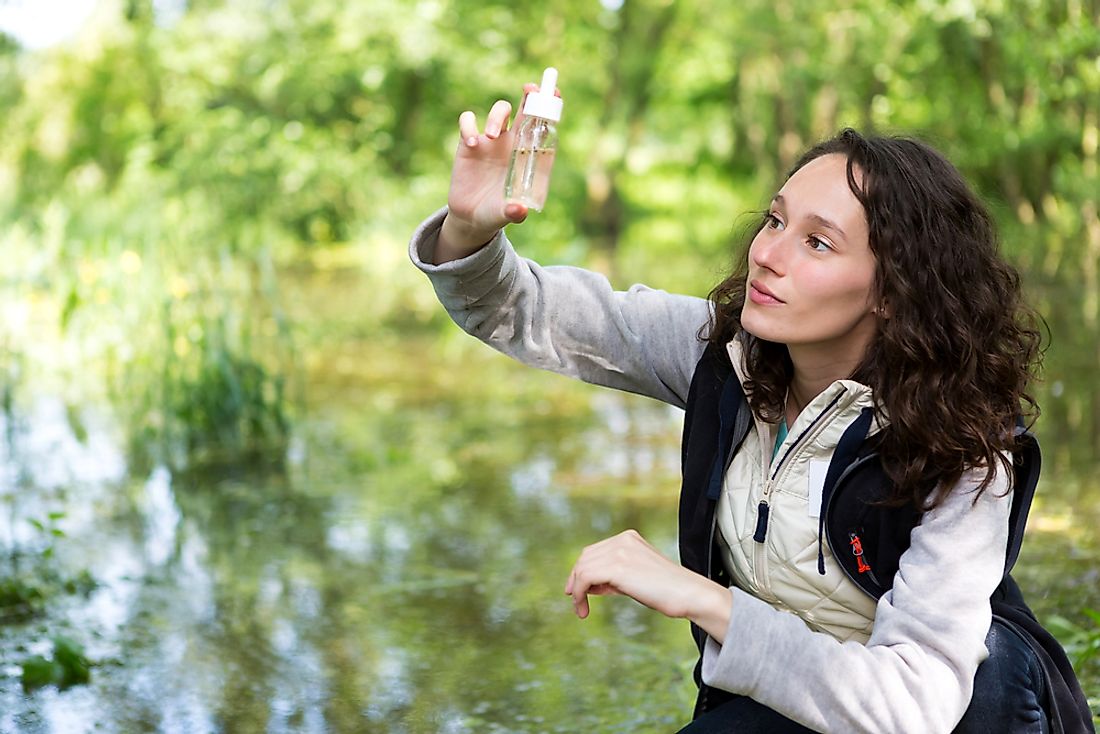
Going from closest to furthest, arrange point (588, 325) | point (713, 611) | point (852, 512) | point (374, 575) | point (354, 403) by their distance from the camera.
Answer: point (713, 611), point (852, 512), point (588, 325), point (374, 575), point (354, 403)

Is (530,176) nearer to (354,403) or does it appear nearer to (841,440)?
(841,440)

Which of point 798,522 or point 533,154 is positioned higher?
point 533,154

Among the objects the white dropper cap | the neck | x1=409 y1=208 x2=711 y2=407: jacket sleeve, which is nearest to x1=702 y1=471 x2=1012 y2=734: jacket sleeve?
the neck

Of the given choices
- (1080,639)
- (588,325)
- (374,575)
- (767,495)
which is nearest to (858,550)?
(767,495)

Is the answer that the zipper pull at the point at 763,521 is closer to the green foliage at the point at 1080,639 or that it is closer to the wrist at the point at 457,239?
the wrist at the point at 457,239

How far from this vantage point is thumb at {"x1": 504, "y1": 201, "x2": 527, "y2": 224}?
192 cm

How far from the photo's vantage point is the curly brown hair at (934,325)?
190 centimetres

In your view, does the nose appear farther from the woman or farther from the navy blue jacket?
the navy blue jacket

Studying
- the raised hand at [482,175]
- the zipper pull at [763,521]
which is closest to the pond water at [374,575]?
the zipper pull at [763,521]

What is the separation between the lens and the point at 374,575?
4.27m

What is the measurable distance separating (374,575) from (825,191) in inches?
102

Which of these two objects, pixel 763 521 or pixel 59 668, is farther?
pixel 59 668

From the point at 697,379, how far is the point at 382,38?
16041 mm

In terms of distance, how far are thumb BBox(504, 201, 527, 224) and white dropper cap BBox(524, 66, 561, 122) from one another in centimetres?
13
